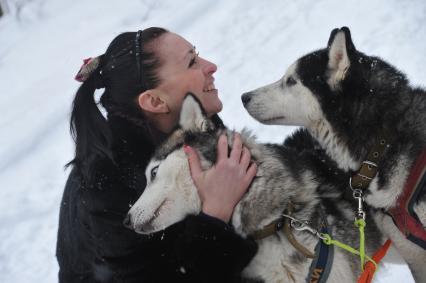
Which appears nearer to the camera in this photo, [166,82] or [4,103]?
[166,82]

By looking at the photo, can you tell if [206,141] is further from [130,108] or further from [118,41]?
[118,41]

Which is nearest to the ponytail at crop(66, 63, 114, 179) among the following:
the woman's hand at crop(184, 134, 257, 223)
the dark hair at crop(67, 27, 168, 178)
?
the dark hair at crop(67, 27, 168, 178)

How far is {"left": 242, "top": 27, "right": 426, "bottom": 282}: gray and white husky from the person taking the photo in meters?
1.88

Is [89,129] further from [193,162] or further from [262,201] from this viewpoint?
[262,201]

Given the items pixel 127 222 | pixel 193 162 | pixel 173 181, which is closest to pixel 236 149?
pixel 193 162

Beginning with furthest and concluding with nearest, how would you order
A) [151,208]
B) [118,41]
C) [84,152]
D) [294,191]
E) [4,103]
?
[4,103] < [118,41] < [84,152] < [294,191] < [151,208]

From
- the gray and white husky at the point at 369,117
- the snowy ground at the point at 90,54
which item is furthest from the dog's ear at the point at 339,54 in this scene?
the snowy ground at the point at 90,54

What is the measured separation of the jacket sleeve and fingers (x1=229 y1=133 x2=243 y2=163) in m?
0.27

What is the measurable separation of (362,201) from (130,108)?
1.13 m

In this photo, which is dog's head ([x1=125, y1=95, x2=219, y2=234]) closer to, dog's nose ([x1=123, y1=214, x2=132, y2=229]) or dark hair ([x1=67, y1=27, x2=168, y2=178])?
dog's nose ([x1=123, y1=214, x2=132, y2=229])

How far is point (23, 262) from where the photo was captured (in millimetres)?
3555

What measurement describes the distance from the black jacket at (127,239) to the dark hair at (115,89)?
7 centimetres

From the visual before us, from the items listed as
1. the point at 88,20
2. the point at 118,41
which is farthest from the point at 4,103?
the point at 118,41

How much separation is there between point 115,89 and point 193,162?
22.4 inches
